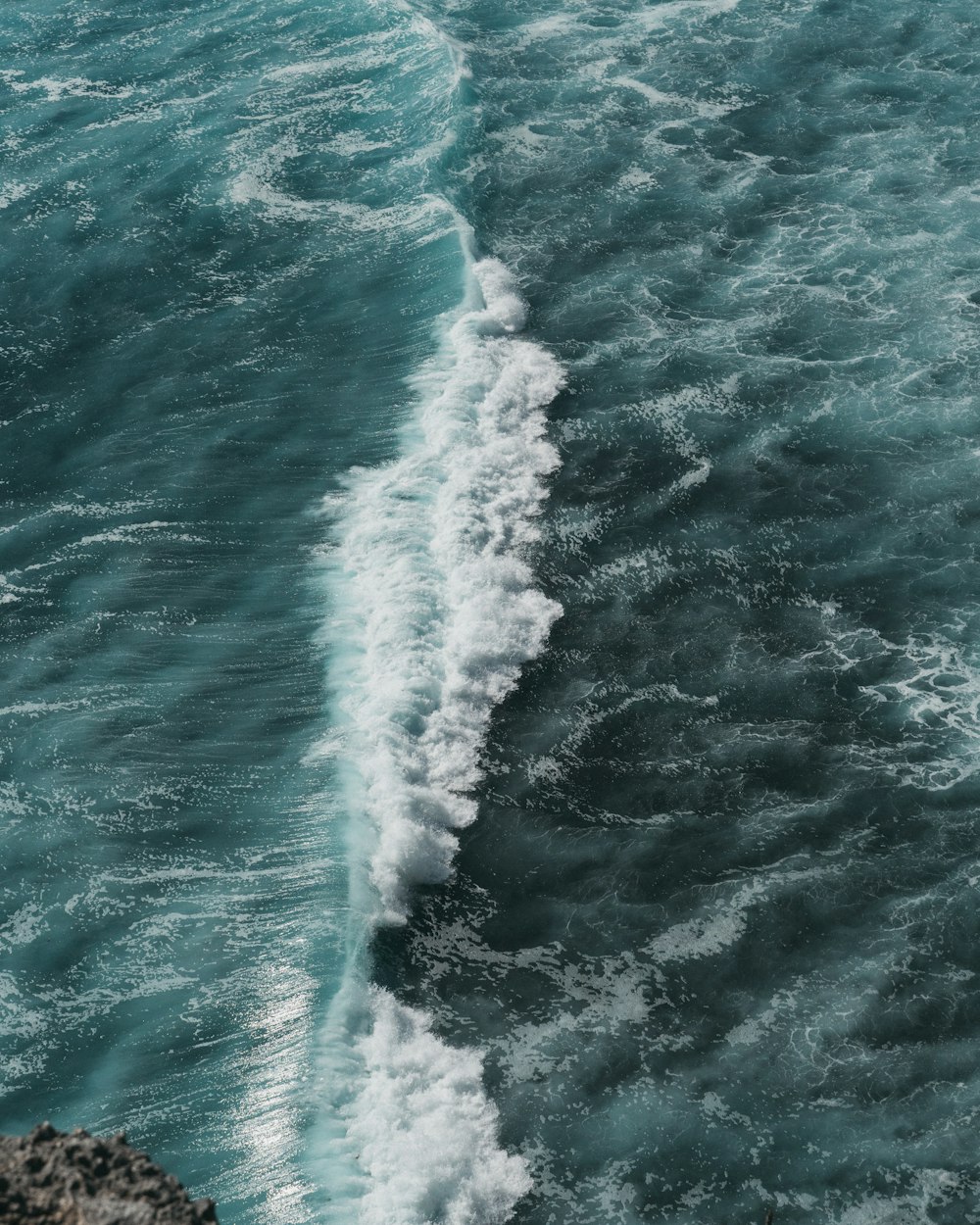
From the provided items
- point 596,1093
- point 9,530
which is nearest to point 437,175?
point 9,530

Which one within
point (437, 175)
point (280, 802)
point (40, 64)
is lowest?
point (280, 802)

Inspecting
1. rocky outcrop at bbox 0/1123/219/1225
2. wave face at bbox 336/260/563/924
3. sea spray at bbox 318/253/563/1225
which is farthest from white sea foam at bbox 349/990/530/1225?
rocky outcrop at bbox 0/1123/219/1225

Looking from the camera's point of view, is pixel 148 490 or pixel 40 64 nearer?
pixel 148 490

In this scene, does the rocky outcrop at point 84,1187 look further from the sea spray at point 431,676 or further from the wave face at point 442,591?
the wave face at point 442,591

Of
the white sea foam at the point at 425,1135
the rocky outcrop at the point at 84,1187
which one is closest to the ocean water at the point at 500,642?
the white sea foam at the point at 425,1135

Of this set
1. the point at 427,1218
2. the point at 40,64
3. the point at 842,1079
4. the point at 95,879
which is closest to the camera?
the point at 427,1218

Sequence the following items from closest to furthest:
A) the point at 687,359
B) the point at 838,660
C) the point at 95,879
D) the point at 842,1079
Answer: the point at 842,1079 < the point at 95,879 < the point at 838,660 < the point at 687,359

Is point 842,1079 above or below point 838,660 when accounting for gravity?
below

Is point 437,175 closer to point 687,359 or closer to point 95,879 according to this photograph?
point 687,359
